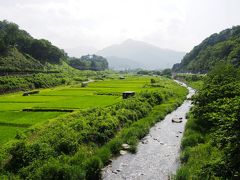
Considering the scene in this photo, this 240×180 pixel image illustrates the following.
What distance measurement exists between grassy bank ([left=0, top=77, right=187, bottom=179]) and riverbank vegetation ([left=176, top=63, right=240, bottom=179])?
18.2 ft

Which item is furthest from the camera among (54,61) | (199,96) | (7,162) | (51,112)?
(54,61)

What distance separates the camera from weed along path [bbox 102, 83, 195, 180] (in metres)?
A: 21.8

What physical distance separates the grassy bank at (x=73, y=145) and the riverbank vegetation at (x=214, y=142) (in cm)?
556

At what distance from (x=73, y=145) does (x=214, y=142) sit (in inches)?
456

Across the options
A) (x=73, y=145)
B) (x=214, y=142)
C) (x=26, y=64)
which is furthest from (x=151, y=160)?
(x=26, y=64)

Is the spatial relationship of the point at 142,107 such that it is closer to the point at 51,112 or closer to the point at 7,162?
the point at 51,112

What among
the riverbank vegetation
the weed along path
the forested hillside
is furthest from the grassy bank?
the forested hillside

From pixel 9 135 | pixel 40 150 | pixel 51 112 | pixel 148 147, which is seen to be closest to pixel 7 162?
pixel 40 150

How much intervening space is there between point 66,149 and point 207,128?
1520cm

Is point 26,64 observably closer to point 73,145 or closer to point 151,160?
point 73,145

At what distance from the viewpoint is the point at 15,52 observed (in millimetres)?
124438

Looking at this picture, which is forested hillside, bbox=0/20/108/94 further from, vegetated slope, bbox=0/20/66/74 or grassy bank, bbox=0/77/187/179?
grassy bank, bbox=0/77/187/179

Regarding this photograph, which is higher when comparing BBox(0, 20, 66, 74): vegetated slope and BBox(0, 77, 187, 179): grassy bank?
BBox(0, 20, 66, 74): vegetated slope

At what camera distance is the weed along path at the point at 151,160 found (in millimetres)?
21825
